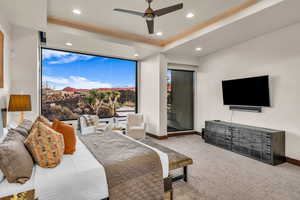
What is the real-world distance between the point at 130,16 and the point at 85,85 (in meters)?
2.88

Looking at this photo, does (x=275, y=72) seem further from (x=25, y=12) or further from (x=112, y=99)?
(x=25, y=12)

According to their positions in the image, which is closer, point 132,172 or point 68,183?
point 68,183

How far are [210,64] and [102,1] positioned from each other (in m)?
3.83

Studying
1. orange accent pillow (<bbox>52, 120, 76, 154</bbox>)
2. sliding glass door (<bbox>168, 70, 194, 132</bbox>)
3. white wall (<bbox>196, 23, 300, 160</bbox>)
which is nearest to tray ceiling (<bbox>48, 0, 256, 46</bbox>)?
white wall (<bbox>196, 23, 300, 160</bbox>)

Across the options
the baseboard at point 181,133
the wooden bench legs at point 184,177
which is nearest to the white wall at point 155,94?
the baseboard at point 181,133

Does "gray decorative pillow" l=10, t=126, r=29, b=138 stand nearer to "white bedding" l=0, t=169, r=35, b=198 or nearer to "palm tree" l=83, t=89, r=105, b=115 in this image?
"white bedding" l=0, t=169, r=35, b=198

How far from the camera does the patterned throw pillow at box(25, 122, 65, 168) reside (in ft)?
5.08

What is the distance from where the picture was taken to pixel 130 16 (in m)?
3.42

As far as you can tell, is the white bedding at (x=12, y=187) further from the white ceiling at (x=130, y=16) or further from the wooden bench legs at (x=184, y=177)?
the white ceiling at (x=130, y=16)

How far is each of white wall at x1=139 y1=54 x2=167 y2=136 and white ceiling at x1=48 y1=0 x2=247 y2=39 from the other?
1405 millimetres

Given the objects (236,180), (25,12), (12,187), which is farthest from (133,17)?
(236,180)

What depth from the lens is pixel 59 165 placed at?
1.61 m

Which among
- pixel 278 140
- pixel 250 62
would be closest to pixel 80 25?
pixel 250 62

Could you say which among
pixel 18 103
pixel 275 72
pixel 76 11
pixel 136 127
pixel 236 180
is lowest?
pixel 236 180
